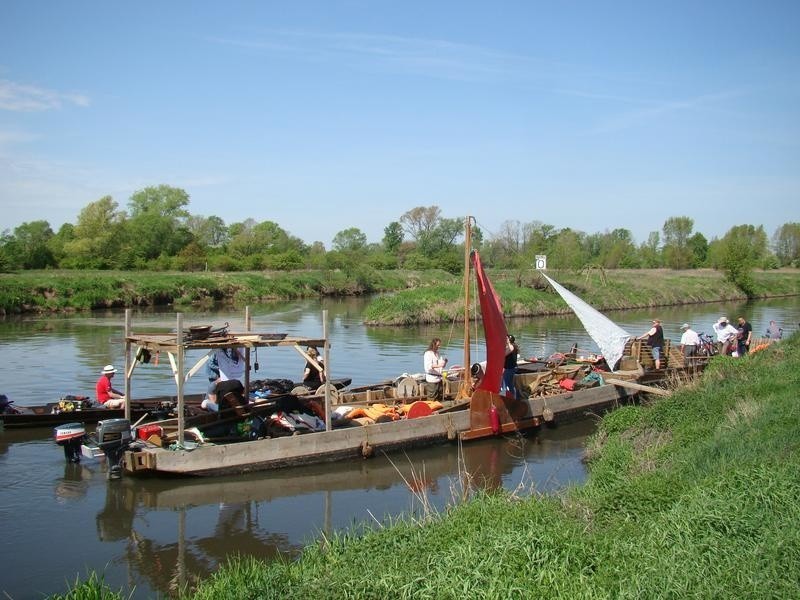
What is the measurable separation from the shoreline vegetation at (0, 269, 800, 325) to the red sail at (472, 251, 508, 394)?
17298 mm

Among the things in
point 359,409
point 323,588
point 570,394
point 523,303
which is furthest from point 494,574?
point 523,303

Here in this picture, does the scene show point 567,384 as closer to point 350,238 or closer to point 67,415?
point 67,415

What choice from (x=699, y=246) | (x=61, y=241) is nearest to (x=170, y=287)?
(x=61, y=241)

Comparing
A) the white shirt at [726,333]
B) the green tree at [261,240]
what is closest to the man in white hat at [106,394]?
the white shirt at [726,333]

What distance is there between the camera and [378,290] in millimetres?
66250

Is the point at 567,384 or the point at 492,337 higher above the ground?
the point at 492,337

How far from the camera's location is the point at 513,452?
15461 mm

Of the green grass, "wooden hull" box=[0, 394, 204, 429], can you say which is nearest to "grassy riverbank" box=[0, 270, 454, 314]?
"wooden hull" box=[0, 394, 204, 429]

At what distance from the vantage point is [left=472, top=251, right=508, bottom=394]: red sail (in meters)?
15.6

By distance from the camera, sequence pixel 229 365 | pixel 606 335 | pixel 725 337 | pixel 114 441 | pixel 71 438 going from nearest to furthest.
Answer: pixel 114 441 < pixel 71 438 < pixel 229 365 < pixel 606 335 < pixel 725 337

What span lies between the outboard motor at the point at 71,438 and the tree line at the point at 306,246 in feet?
144

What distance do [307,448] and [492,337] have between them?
493 centimetres

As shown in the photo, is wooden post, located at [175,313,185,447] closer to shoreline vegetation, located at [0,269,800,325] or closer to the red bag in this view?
the red bag

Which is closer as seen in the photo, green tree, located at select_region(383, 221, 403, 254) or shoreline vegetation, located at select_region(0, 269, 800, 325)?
shoreline vegetation, located at select_region(0, 269, 800, 325)
